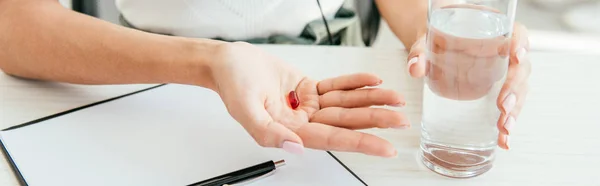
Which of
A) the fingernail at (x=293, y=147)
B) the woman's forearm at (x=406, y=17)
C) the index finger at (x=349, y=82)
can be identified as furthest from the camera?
the woman's forearm at (x=406, y=17)

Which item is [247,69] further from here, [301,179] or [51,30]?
[51,30]

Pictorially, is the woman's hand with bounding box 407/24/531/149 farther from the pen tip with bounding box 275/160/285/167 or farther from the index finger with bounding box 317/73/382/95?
the pen tip with bounding box 275/160/285/167

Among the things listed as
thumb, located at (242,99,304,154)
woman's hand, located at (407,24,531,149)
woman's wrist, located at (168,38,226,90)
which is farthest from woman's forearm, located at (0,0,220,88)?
woman's hand, located at (407,24,531,149)

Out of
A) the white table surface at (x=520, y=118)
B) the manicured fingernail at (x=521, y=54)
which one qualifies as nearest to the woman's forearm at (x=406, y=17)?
the white table surface at (x=520, y=118)

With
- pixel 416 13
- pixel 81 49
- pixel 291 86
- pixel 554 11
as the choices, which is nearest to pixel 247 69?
pixel 291 86

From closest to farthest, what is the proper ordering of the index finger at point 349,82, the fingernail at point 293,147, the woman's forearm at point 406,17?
the fingernail at point 293,147 → the index finger at point 349,82 → the woman's forearm at point 406,17

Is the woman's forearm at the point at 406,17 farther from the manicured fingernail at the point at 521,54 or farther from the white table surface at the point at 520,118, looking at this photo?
the manicured fingernail at the point at 521,54

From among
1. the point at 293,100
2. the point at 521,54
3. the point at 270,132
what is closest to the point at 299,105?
the point at 293,100
